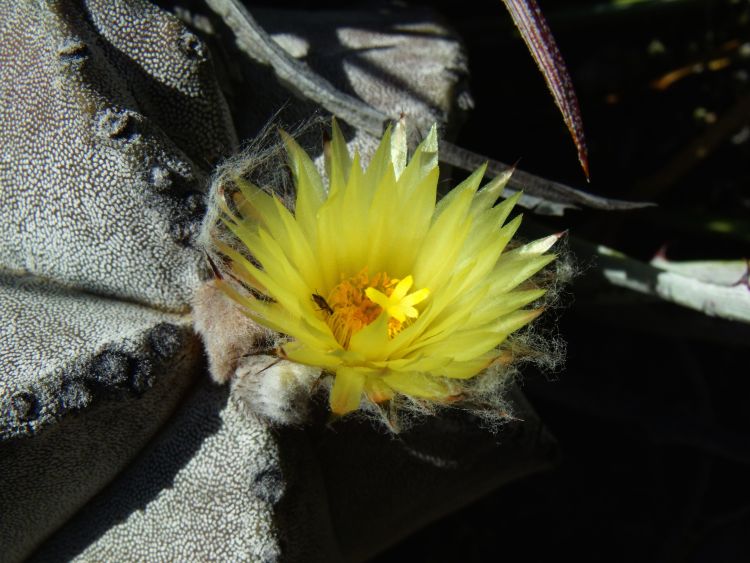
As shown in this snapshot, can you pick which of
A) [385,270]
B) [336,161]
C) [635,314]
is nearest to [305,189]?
[336,161]

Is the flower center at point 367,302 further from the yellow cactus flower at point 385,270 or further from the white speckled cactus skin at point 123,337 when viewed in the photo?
the white speckled cactus skin at point 123,337

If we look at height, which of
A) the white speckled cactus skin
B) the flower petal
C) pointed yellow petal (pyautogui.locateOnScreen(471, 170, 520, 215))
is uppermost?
pointed yellow petal (pyautogui.locateOnScreen(471, 170, 520, 215))

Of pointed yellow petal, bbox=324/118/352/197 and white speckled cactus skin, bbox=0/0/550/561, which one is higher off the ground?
pointed yellow petal, bbox=324/118/352/197

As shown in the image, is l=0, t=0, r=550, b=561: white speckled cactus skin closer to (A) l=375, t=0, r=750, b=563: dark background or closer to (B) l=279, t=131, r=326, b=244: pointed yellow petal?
(B) l=279, t=131, r=326, b=244: pointed yellow petal

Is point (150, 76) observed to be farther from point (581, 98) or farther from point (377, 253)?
point (581, 98)

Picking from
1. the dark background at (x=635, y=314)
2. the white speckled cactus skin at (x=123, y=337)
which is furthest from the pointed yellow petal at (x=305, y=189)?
the dark background at (x=635, y=314)

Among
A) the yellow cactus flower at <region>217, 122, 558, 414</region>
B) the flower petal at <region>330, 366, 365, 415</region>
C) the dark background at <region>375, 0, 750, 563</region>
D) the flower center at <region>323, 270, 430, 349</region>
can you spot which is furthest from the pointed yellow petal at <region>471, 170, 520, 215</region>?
the dark background at <region>375, 0, 750, 563</region>

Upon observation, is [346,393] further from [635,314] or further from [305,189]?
[635,314]

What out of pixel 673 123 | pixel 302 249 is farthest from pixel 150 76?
pixel 673 123
